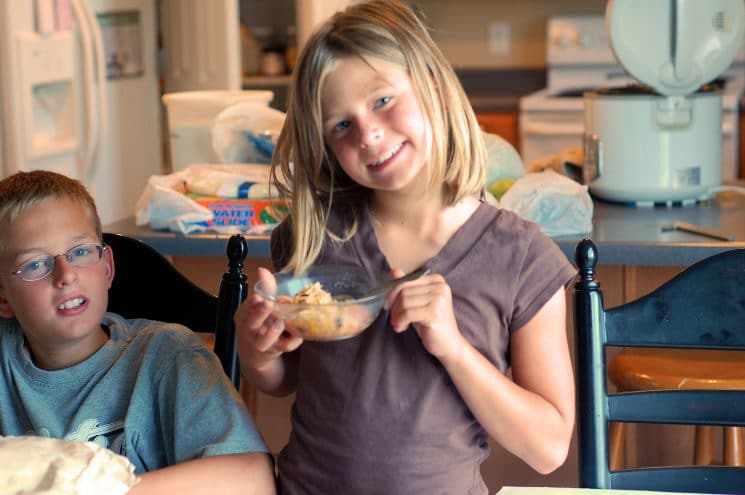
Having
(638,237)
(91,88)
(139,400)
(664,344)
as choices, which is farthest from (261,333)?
(91,88)

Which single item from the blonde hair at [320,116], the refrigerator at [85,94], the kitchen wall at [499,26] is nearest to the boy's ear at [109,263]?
the blonde hair at [320,116]

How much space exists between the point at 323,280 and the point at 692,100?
1.44m

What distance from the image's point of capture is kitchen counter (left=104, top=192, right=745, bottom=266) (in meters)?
2.09

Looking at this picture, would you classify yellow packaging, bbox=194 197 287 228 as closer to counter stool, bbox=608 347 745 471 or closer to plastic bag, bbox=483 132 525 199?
plastic bag, bbox=483 132 525 199

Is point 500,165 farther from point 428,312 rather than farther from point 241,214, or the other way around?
point 428,312

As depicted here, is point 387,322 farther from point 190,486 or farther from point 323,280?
point 190,486

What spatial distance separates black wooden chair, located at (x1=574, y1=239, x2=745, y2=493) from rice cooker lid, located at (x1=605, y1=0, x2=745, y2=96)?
1256mm

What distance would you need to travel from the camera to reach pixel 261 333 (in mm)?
1226

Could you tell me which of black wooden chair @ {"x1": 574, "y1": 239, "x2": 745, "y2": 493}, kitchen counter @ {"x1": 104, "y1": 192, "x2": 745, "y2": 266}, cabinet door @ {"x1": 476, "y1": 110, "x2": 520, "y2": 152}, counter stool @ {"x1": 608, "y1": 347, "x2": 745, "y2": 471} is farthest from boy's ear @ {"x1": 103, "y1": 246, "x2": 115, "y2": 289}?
cabinet door @ {"x1": 476, "y1": 110, "x2": 520, "y2": 152}

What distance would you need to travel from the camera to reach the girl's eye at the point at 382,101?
1261 mm

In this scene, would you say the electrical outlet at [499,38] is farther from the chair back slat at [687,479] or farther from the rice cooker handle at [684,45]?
the chair back slat at [687,479]

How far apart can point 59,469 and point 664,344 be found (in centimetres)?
69

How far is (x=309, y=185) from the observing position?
138cm

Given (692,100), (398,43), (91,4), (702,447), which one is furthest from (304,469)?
(91,4)
